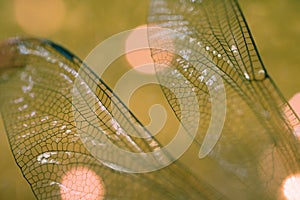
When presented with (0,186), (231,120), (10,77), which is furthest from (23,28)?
(231,120)

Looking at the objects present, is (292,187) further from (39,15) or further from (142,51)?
(39,15)

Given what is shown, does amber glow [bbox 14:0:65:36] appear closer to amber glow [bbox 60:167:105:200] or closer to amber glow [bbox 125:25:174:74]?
amber glow [bbox 125:25:174:74]

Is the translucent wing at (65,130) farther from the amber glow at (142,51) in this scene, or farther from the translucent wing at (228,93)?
the amber glow at (142,51)

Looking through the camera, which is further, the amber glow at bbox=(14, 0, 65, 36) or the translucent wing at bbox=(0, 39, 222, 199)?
the amber glow at bbox=(14, 0, 65, 36)

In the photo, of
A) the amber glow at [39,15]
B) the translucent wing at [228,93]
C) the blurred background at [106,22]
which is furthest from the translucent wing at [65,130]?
the amber glow at [39,15]

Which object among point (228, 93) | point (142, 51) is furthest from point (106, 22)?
point (228, 93)

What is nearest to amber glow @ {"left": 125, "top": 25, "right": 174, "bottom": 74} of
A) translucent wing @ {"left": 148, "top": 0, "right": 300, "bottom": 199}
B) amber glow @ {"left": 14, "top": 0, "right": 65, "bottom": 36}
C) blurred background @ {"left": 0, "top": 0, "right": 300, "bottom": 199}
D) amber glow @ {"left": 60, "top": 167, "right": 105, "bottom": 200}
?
translucent wing @ {"left": 148, "top": 0, "right": 300, "bottom": 199}

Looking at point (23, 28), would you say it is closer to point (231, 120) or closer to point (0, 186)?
point (0, 186)
